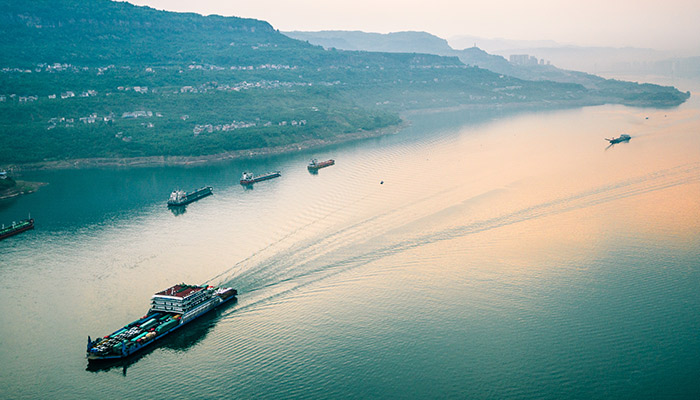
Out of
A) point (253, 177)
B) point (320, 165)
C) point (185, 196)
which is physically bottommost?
point (185, 196)

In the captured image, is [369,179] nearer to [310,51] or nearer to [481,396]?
[481,396]

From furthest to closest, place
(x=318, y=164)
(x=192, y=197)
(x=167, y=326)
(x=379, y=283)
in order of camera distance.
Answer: (x=318, y=164), (x=192, y=197), (x=379, y=283), (x=167, y=326)

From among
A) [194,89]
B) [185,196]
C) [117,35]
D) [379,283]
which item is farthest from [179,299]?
[117,35]

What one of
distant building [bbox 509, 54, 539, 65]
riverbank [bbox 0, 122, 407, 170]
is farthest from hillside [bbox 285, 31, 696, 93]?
riverbank [bbox 0, 122, 407, 170]

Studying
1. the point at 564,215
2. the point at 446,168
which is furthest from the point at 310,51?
the point at 564,215

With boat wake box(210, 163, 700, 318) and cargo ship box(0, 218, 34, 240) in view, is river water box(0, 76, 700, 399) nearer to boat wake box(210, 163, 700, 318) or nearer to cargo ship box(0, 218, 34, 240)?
boat wake box(210, 163, 700, 318)

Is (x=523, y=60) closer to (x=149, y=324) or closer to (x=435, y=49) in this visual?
(x=435, y=49)
